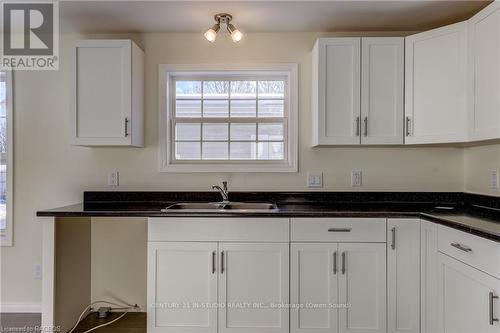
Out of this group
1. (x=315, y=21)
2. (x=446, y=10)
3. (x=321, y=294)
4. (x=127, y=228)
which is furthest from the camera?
(x=127, y=228)

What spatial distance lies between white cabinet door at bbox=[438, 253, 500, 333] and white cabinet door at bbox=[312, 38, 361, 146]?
40.8 inches

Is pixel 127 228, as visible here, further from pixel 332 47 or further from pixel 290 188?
pixel 332 47

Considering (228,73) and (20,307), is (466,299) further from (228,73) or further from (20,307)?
(20,307)

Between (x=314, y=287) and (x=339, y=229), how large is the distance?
16.7 inches

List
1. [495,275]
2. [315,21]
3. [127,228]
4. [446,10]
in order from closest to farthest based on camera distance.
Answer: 1. [495,275]
2. [446,10]
3. [315,21]
4. [127,228]

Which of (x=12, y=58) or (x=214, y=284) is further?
(x=12, y=58)

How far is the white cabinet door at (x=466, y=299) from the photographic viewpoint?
1.46 meters

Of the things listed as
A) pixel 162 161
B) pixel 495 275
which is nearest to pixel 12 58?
pixel 162 161

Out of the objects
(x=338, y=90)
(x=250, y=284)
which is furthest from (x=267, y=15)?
(x=250, y=284)

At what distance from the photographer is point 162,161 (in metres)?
2.68

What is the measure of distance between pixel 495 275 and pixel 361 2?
1858 millimetres

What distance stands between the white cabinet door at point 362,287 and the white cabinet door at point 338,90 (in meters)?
0.82

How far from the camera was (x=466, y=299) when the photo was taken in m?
1.63

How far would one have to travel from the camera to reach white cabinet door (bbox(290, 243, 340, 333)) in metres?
2.06
